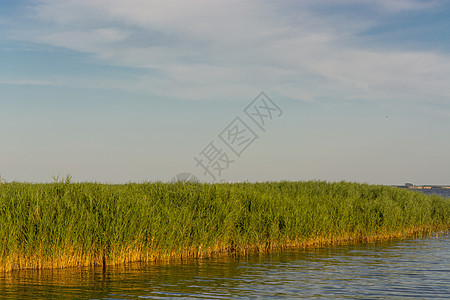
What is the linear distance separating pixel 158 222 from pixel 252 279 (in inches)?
171

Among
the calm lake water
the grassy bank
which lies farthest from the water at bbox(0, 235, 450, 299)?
the grassy bank

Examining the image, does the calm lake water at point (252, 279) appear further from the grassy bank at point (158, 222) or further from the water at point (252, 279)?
the grassy bank at point (158, 222)

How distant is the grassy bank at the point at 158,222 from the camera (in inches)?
578

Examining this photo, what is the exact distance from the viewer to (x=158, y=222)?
16953mm

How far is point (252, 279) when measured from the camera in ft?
47.4

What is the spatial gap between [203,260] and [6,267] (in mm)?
6844

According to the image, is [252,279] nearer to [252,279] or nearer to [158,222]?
[252,279]

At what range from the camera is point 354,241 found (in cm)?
2445

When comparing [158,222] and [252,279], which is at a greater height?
[158,222]

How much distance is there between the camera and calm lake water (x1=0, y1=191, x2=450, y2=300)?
12.5 m

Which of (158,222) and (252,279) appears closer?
(252,279)

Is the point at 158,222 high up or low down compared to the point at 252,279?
→ up

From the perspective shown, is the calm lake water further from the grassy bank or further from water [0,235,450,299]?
the grassy bank

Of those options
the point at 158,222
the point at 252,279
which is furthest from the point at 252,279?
the point at 158,222
